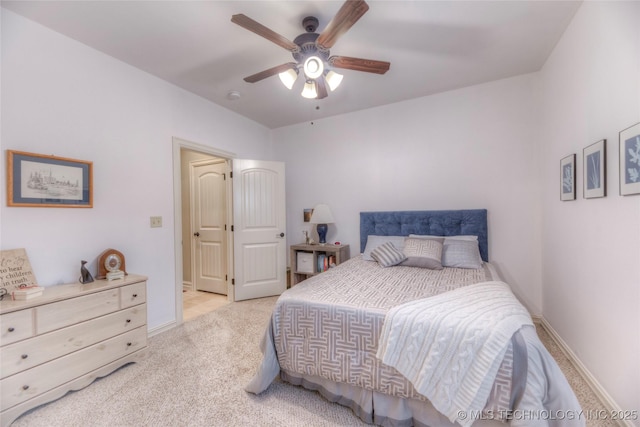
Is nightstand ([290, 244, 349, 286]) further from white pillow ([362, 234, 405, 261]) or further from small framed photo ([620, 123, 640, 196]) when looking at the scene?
small framed photo ([620, 123, 640, 196])

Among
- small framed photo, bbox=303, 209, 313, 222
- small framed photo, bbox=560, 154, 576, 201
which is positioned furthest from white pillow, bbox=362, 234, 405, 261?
small framed photo, bbox=560, 154, 576, 201

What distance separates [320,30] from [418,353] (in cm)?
235

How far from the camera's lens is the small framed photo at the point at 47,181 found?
1812 millimetres

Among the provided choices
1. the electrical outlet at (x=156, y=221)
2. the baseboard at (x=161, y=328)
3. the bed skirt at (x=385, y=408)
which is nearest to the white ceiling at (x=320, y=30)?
the electrical outlet at (x=156, y=221)

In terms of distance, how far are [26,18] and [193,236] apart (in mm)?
2989

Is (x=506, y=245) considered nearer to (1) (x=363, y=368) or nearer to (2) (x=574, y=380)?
(2) (x=574, y=380)

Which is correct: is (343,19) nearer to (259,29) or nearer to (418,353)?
(259,29)

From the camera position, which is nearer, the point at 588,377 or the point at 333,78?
the point at 588,377

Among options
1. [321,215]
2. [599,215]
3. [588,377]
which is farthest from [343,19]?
[588,377]

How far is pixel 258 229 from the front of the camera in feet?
12.5

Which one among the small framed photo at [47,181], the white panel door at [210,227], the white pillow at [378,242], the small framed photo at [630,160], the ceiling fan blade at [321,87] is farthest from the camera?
the white panel door at [210,227]

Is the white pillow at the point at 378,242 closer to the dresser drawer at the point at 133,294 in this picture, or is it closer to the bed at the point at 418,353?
the bed at the point at 418,353

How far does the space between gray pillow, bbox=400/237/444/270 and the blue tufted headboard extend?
320 millimetres

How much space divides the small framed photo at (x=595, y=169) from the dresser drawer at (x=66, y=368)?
11.7ft
